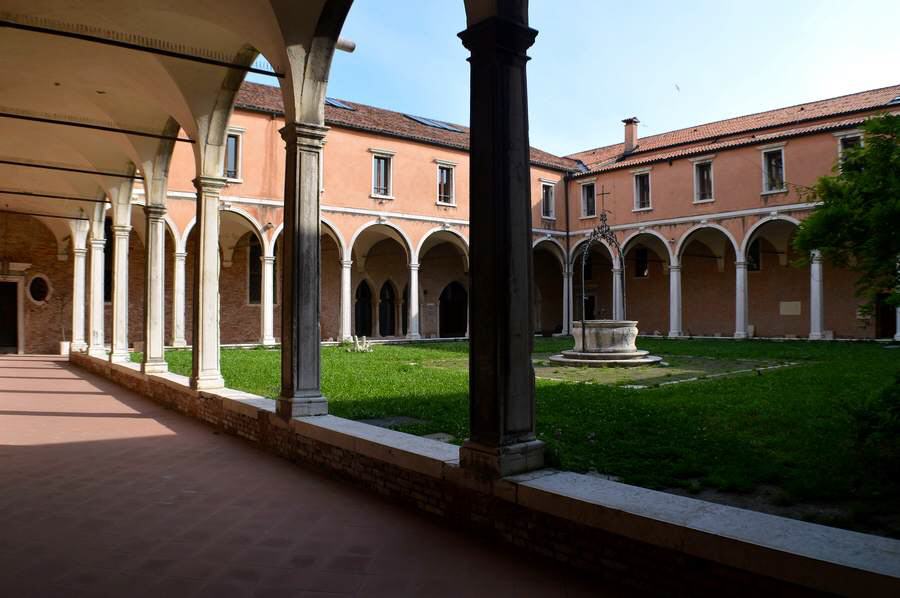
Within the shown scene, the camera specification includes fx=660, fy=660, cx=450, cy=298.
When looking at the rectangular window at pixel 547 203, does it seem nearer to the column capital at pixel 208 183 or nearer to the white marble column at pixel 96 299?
the white marble column at pixel 96 299

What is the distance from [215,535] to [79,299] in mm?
16452

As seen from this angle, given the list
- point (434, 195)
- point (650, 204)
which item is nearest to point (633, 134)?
point (650, 204)

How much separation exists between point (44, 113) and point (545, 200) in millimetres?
21262

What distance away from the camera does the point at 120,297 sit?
1255 centimetres

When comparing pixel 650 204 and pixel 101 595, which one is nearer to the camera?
pixel 101 595

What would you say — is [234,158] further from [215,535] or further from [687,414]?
[215,535]

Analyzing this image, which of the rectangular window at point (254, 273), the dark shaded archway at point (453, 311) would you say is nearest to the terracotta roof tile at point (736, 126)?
the dark shaded archway at point (453, 311)

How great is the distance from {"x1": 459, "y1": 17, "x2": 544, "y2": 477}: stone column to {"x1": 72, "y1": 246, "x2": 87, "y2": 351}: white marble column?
17.0 m

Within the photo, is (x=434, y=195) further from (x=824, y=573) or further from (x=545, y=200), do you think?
(x=824, y=573)

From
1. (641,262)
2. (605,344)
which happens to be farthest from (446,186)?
(605,344)

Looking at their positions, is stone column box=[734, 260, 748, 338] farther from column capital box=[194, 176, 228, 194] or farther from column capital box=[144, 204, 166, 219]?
column capital box=[194, 176, 228, 194]

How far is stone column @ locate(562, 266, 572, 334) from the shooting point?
2809 cm

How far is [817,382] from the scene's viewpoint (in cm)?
964

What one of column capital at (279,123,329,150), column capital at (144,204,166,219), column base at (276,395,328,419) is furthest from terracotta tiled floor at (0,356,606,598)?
column capital at (144,204,166,219)
